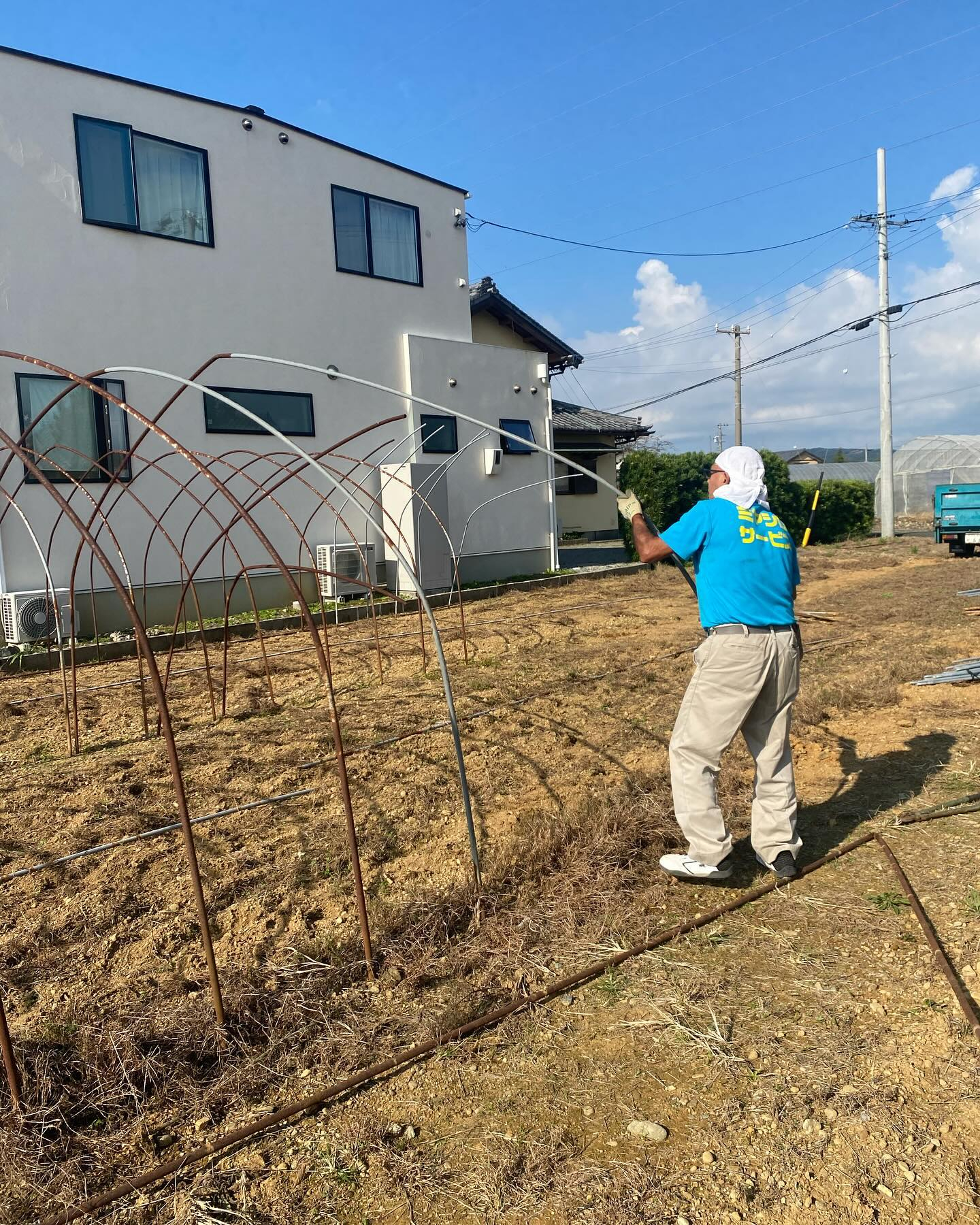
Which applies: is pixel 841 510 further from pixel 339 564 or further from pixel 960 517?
pixel 339 564

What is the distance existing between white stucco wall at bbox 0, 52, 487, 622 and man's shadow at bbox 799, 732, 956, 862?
25.7 ft

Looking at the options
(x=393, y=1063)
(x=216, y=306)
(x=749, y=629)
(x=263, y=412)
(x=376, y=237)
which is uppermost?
(x=376, y=237)

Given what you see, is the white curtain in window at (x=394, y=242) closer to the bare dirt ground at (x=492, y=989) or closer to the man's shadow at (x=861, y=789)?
the bare dirt ground at (x=492, y=989)

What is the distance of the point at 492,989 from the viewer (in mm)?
2934

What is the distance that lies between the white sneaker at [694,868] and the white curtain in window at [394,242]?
11.0 meters

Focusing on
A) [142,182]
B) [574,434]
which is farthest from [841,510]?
[142,182]

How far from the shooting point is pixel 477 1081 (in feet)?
8.18

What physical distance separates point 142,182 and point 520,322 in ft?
25.2

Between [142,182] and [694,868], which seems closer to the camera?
[694,868]

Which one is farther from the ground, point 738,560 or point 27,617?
point 738,560

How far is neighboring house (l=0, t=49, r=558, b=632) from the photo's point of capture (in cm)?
910

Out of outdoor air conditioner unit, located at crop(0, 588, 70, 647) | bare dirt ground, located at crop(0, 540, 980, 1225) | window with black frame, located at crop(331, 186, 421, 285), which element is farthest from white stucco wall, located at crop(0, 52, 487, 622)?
bare dirt ground, located at crop(0, 540, 980, 1225)

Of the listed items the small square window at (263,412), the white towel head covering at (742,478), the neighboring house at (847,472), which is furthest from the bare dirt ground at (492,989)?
the neighboring house at (847,472)

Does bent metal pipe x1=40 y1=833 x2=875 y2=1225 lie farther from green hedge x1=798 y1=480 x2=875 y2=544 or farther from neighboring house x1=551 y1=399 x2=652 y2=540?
green hedge x1=798 y1=480 x2=875 y2=544
